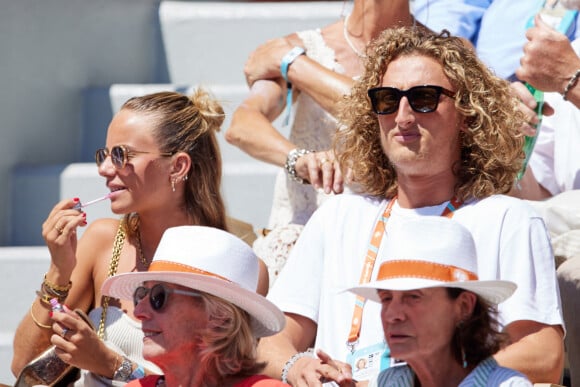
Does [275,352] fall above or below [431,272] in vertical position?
below

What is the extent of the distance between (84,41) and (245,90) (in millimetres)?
958

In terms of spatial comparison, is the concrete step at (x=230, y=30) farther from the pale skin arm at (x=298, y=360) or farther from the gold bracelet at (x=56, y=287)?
the pale skin arm at (x=298, y=360)

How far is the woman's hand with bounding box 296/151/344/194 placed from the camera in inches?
147

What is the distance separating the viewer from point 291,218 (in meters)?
4.30

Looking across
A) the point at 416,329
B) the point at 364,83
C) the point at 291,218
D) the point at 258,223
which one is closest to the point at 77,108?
the point at 258,223

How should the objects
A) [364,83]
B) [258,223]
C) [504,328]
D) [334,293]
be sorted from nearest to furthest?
[504,328], [334,293], [364,83], [258,223]

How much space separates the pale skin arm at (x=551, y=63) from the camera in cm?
369

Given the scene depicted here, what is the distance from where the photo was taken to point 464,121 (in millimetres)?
3404

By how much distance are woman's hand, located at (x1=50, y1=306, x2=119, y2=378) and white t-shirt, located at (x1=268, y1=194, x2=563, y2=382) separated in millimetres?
505

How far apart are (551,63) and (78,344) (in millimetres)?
1632

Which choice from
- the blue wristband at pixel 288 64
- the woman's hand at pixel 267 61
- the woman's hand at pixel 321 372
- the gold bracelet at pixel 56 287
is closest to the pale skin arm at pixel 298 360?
the woman's hand at pixel 321 372

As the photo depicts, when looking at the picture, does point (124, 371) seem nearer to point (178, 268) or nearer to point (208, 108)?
point (178, 268)

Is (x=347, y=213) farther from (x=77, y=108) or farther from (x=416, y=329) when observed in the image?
(x=77, y=108)

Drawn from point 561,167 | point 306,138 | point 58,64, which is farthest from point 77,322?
point 58,64
